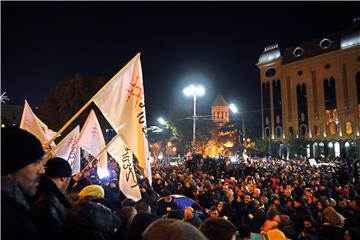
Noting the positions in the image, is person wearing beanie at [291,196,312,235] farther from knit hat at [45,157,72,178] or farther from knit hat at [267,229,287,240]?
knit hat at [45,157,72,178]

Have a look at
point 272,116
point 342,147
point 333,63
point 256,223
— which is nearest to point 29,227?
point 256,223

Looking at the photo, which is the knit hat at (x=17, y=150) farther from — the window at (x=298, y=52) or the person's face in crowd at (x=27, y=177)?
the window at (x=298, y=52)

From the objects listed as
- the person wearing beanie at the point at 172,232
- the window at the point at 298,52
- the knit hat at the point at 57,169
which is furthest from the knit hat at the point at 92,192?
the window at the point at 298,52

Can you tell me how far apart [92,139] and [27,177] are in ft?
28.2

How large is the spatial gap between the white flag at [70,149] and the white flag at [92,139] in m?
0.26

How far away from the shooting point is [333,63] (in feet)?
188

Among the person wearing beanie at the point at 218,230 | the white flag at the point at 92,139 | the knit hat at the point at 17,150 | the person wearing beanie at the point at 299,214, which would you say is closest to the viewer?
the knit hat at the point at 17,150

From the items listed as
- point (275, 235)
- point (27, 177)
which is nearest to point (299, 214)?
point (275, 235)

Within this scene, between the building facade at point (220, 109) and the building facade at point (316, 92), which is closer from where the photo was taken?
the building facade at point (316, 92)

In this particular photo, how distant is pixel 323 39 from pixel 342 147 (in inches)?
754

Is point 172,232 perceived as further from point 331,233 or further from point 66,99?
point 66,99

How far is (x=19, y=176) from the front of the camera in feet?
6.65

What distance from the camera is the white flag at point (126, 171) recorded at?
686cm

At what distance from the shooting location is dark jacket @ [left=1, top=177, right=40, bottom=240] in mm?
1735
